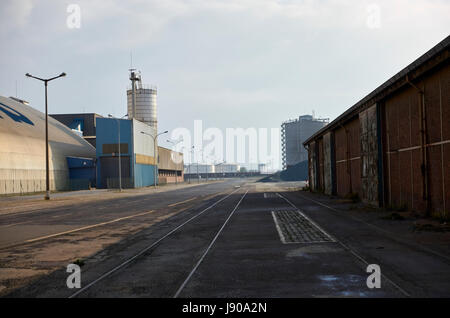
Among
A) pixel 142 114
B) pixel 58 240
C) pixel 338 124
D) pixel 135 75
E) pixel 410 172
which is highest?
pixel 135 75

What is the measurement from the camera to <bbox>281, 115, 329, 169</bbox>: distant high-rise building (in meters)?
173

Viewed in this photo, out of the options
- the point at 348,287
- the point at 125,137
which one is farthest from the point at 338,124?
the point at 125,137

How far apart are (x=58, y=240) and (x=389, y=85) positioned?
16.0 m

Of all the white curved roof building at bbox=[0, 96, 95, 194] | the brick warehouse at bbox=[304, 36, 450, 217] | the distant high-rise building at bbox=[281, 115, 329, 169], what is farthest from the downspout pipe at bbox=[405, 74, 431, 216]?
the distant high-rise building at bbox=[281, 115, 329, 169]

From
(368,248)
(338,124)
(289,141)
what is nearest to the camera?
(368,248)

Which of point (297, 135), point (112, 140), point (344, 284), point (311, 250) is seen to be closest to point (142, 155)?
point (112, 140)

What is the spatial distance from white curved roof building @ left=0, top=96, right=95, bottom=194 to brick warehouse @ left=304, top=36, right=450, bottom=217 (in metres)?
43.5

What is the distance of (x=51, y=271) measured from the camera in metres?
9.12

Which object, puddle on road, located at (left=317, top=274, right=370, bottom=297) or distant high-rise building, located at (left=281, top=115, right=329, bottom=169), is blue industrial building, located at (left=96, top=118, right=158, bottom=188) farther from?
distant high-rise building, located at (left=281, top=115, right=329, bottom=169)

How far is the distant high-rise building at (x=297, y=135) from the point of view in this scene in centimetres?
17275

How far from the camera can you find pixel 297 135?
175 m
